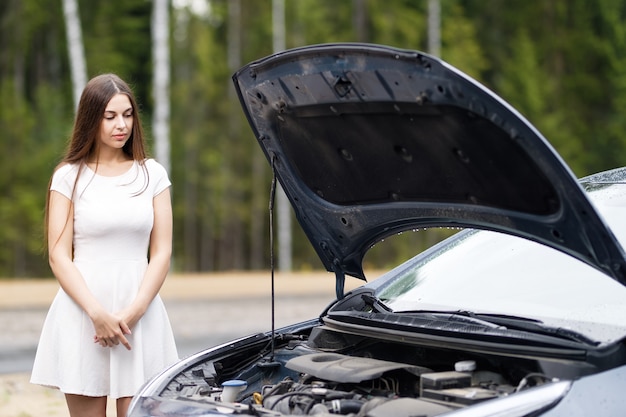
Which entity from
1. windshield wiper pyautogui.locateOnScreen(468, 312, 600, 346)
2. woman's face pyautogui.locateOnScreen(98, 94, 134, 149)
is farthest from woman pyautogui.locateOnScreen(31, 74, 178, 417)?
windshield wiper pyautogui.locateOnScreen(468, 312, 600, 346)

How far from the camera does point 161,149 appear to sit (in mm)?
22406

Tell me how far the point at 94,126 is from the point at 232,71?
3524 centimetres

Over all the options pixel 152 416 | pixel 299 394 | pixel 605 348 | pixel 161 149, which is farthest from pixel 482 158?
pixel 161 149

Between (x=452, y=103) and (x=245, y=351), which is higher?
(x=452, y=103)

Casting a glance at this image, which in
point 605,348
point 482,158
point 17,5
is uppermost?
point 17,5

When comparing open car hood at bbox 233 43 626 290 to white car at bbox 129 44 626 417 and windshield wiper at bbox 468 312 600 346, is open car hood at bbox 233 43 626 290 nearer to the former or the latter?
white car at bbox 129 44 626 417

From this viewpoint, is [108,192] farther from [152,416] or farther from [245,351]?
[152,416]

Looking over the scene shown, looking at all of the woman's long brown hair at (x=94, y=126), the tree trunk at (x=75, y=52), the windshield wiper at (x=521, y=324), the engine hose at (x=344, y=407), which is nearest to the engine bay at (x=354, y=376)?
the engine hose at (x=344, y=407)

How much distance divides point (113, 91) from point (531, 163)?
1935mm

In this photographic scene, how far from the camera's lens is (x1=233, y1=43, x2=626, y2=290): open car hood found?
2854mm

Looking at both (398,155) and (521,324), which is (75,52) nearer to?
(398,155)

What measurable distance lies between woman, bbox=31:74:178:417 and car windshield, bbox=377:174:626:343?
3.48 feet

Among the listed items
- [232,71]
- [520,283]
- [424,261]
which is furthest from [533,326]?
[232,71]

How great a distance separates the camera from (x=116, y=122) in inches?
158
